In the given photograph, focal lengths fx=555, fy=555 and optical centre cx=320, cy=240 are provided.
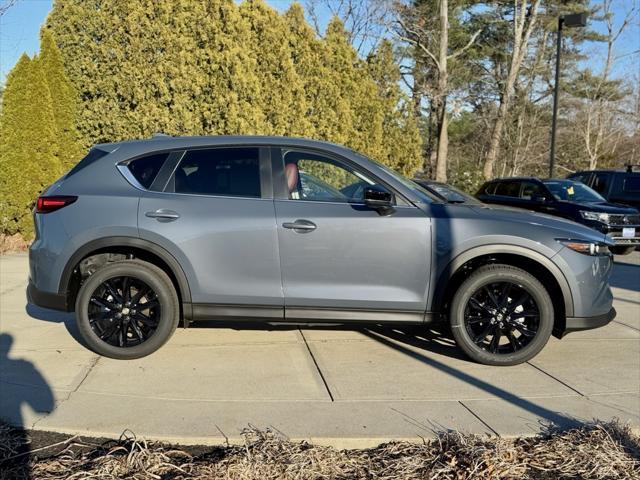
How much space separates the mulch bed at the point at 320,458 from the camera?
2.86 m

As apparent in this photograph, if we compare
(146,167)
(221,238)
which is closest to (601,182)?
(221,238)

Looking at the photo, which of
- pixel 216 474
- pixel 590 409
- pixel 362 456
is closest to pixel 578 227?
pixel 590 409

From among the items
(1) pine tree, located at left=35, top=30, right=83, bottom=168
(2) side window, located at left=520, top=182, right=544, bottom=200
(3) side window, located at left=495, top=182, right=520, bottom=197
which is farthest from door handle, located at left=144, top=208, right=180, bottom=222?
(3) side window, located at left=495, top=182, right=520, bottom=197

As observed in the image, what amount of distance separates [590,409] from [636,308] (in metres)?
3.68

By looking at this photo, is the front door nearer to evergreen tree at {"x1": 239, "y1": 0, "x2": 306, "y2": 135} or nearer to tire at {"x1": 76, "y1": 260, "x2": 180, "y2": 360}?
tire at {"x1": 76, "y1": 260, "x2": 180, "y2": 360}

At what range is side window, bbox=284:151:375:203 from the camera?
15.2 feet

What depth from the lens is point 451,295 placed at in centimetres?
460

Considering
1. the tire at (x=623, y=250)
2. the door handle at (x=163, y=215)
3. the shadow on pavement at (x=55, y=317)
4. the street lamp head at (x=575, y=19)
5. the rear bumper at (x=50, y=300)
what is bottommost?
the tire at (x=623, y=250)

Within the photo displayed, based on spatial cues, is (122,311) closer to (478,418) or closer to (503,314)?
(478,418)

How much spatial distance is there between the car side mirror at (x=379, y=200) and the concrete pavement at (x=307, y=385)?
1286mm

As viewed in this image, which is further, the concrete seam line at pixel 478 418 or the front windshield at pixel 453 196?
the front windshield at pixel 453 196

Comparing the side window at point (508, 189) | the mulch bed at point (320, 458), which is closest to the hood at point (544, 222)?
the mulch bed at point (320, 458)

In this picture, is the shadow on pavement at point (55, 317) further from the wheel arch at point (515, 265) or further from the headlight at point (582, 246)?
the headlight at point (582, 246)

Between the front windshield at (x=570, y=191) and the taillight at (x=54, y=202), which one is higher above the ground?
the taillight at (x=54, y=202)
